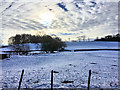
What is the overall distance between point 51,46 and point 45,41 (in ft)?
9.64

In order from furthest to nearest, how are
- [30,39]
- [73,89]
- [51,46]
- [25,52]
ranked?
[30,39]
[51,46]
[25,52]
[73,89]

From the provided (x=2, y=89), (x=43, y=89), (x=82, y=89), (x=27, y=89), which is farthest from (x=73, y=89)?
(x=2, y=89)

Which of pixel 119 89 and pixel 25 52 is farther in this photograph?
pixel 25 52

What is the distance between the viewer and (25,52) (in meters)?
38.7

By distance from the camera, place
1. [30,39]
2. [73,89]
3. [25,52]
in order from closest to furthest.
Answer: [73,89]
[25,52]
[30,39]

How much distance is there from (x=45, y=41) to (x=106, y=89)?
36.6 meters

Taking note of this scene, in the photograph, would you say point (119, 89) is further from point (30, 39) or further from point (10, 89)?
point (30, 39)

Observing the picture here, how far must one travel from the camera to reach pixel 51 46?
42.0 meters

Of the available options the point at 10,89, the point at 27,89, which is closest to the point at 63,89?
the point at 27,89

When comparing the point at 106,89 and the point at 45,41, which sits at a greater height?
the point at 45,41

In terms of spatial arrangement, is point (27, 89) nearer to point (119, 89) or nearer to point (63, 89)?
point (63, 89)

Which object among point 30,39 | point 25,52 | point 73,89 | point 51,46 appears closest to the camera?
point 73,89

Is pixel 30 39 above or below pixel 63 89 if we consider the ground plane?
above

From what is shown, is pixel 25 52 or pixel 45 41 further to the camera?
pixel 45 41
